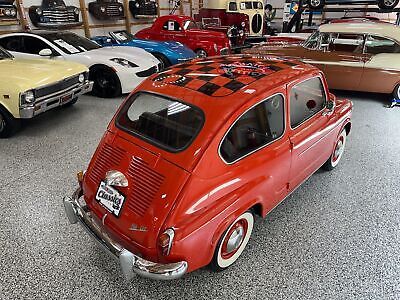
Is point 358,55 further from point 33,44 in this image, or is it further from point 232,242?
point 33,44

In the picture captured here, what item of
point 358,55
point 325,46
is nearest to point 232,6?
point 325,46

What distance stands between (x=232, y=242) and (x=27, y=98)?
3.20m

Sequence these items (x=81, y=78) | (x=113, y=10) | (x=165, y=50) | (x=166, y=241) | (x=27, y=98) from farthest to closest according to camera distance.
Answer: (x=113, y=10) → (x=165, y=50) → (x=81, y=78) → (x=27, y=98) → (x=166, y=241)

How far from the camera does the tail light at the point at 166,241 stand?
1.65 metres

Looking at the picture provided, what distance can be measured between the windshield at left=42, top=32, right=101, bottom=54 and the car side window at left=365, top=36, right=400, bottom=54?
17.5 feet

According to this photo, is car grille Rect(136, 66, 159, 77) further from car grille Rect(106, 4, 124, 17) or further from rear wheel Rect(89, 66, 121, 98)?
car grille Rect(106, 4, 124, 17)

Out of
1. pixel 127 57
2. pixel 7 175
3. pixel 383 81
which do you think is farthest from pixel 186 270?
pixel 383 81

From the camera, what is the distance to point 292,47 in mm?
6426

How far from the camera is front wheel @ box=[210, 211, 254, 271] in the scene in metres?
1.96

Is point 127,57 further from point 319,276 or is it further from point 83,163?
point 319,276

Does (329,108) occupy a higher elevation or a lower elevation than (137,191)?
higher

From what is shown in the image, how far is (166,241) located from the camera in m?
1.65

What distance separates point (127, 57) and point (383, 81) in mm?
4794

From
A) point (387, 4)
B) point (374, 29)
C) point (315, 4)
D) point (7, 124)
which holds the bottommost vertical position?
point (7, 124)
